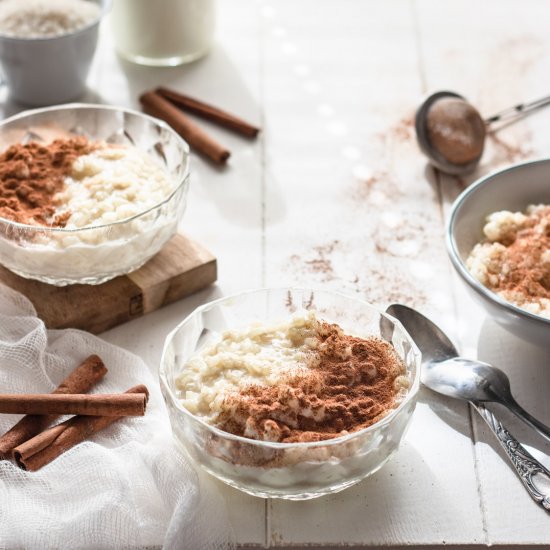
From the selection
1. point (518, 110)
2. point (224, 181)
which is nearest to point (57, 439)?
point (224, 181)

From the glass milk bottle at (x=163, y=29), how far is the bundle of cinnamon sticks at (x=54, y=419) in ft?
4.33

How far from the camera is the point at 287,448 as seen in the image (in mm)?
1392

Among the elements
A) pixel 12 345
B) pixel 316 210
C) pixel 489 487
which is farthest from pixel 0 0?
pixel 489 487

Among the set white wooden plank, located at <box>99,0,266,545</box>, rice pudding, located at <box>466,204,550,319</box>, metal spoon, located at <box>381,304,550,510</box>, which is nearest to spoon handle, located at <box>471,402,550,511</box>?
metal spoon, located at <box>381,304,550,510</box>

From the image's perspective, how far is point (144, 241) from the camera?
1.90 m

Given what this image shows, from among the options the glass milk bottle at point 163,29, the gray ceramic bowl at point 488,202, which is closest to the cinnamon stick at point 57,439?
the gray ceramic bowl at point 488,202

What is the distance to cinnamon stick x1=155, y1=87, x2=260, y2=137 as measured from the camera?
249 cm

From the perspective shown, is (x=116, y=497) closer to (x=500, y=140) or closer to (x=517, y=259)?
(x=517, y=259)

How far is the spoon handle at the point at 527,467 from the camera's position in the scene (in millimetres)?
1559

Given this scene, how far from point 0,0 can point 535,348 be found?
164 cm

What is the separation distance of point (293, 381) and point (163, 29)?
145 cm

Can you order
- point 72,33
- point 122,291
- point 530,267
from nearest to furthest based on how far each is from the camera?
point 530,267
point 122,291
point 72,33

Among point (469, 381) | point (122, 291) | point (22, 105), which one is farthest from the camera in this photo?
point (22, 105)

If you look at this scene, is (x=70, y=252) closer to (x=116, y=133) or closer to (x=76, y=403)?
(x=76, y=403)
